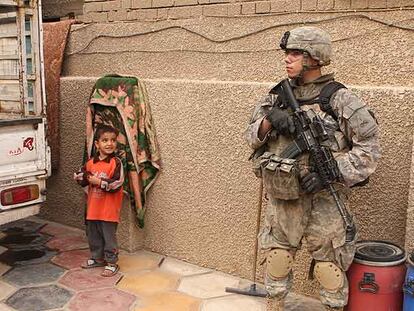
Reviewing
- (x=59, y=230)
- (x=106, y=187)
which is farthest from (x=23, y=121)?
(x=59, y=230)

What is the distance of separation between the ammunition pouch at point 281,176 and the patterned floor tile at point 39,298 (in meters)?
1.90

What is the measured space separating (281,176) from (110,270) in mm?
2061

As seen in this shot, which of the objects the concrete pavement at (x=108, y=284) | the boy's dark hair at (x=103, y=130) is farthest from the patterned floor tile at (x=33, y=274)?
the boy's dark hair at (x=103, y=130)

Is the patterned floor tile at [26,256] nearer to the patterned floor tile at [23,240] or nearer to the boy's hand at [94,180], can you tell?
the patterned floor tile at [23,240]

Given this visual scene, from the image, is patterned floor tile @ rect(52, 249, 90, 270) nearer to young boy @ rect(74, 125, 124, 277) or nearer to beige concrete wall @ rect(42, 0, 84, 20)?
young boy @ rect(74, 125, 124, 277)

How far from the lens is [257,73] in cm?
441

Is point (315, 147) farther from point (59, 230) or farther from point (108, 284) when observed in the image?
point (59, 230)

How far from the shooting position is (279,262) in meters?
3.43


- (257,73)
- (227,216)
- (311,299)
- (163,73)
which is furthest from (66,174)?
(311,299)

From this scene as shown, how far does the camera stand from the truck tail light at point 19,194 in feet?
14.1

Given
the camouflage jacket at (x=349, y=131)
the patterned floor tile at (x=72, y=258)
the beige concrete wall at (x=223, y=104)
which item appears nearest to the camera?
the camouflage jacket at (x=349, y=131)

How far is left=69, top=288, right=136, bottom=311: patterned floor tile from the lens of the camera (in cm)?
400

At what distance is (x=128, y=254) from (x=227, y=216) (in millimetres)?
1153

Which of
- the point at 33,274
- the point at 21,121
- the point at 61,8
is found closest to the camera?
the point at 21,121
